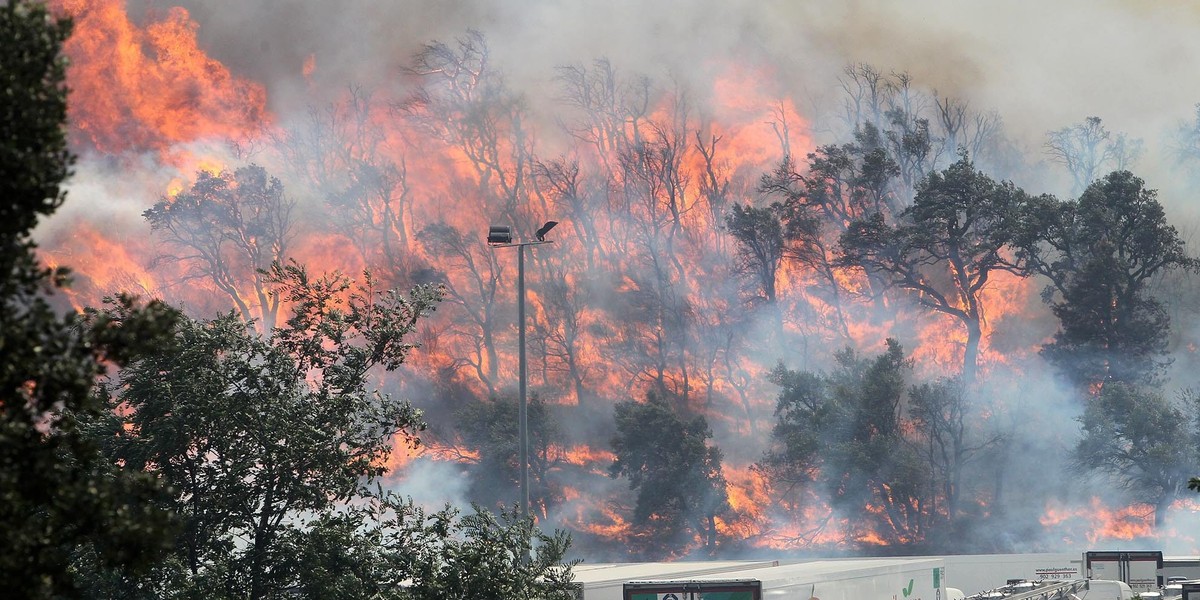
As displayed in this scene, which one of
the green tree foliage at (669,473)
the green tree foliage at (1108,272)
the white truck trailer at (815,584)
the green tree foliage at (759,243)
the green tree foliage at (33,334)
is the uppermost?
the green tree foliage at (759,243)

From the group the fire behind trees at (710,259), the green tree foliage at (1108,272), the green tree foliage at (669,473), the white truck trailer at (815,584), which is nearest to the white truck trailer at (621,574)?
the white truck trailer at (815,584)

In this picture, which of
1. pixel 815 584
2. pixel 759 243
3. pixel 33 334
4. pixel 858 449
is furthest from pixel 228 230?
pixel 33 334

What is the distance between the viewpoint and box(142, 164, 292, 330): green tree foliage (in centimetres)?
8162

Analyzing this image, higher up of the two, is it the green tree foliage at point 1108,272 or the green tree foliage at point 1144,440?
the green tree foliage at point 1108,272

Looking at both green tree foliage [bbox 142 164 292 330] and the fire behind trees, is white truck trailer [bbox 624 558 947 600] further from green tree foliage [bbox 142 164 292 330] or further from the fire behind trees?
green tree foliage [bbox 142 164 292 330]

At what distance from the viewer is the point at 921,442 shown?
7588 cm

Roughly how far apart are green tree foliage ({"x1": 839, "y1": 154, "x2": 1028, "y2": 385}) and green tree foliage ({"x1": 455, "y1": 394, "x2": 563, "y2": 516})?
2001 centimetres

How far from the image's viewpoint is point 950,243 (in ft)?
253

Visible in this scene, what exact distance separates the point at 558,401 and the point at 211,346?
66.0 m

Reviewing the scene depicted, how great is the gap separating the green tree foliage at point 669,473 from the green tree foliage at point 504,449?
209 inches

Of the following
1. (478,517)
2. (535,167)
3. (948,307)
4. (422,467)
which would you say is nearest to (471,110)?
(535,167)

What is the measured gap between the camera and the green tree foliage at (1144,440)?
68.8 meters

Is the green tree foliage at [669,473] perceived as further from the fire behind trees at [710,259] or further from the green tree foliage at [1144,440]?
the green tree foliage at [1144,440]

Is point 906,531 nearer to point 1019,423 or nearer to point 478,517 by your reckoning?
point 1019,423
